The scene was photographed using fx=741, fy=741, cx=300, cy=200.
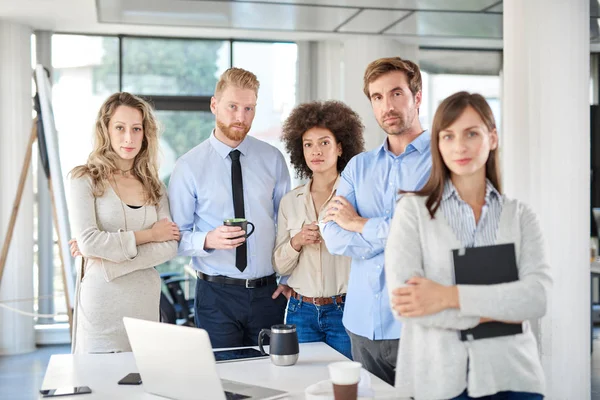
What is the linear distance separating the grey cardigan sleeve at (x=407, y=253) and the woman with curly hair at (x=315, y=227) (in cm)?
116

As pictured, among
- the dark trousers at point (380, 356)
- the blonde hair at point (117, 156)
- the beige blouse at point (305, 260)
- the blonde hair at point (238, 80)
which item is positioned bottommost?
the dark trousers at point (380, 356)

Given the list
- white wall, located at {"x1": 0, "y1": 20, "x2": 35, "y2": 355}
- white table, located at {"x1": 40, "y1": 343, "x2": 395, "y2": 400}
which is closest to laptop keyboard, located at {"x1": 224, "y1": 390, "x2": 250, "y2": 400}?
white table, located at {"x1": 40, "y1": 343, "x2": 395, "y2": 400}

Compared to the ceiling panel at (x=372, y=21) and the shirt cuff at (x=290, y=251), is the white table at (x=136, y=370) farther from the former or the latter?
the ceiling panel at (x=372, y=21)

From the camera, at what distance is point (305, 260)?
3.47 m

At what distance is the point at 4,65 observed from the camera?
710cm

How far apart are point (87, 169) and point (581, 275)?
2.67 metres

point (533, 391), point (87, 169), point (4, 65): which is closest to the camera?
point (533, 391)

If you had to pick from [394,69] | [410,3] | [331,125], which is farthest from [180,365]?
[410,3]

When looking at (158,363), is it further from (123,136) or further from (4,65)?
(4,65)

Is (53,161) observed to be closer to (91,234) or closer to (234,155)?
(234,155)

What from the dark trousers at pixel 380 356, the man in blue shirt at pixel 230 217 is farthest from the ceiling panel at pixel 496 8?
the dark trousers at pixel 380 356

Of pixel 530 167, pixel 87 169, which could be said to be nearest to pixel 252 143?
pixel 87 169

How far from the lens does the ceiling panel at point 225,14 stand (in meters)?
6.23

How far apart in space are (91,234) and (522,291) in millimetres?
1946
